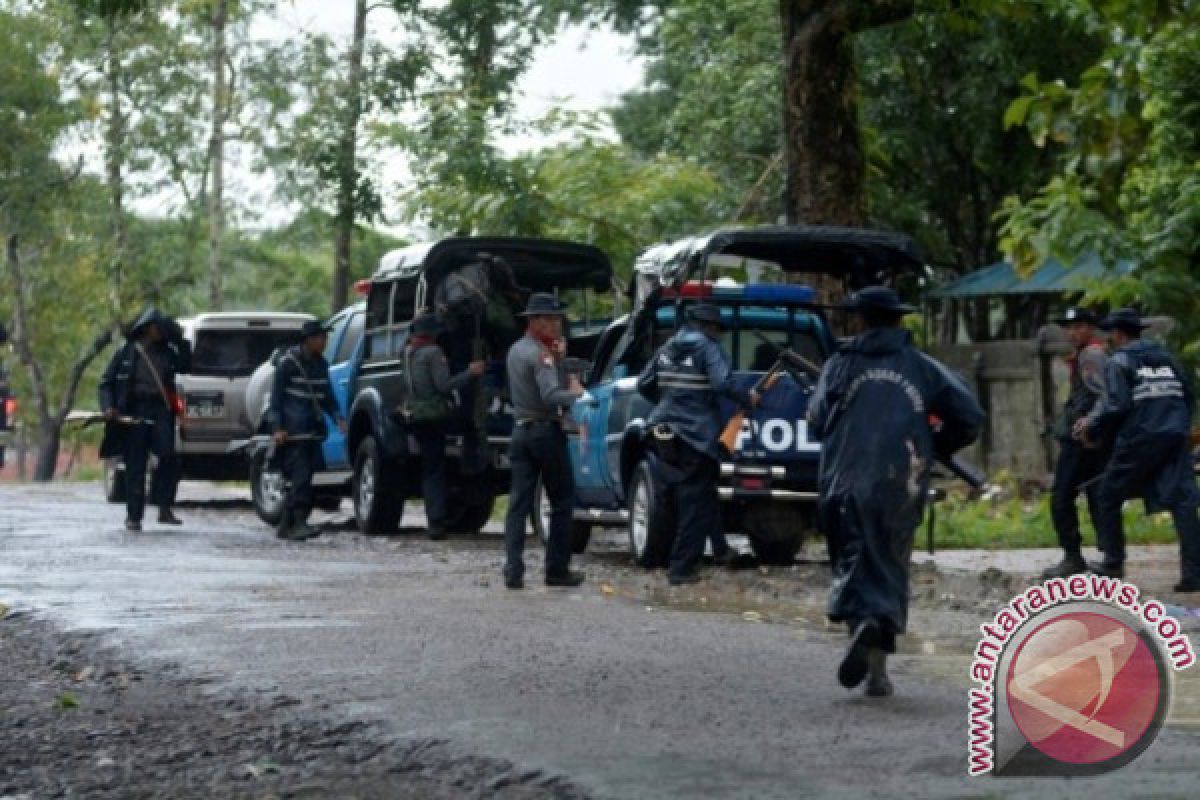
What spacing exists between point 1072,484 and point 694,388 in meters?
2.60

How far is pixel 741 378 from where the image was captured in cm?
1692

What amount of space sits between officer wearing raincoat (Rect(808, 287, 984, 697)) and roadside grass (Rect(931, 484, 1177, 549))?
919 cm

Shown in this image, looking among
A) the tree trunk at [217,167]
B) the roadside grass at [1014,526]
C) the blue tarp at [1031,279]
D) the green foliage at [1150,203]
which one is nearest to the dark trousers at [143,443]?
the roadside grass at [1014,526]

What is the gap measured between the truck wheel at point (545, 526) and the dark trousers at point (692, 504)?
104 inches

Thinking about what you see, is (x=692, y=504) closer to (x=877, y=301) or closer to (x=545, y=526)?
(x=545, y=526)

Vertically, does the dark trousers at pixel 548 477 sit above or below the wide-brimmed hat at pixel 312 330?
below

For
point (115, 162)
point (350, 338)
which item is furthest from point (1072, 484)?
point (115, 162)

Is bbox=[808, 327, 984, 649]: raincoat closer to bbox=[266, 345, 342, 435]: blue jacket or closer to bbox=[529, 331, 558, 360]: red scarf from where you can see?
bbox=[529, 331, 558, 360]: red scarf

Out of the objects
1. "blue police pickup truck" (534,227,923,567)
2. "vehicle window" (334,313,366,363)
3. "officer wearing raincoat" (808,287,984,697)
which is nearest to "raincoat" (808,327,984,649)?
"officer wearing raincoat" (808,287,984,697)

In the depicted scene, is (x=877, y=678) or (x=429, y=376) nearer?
(x=877, y=678)

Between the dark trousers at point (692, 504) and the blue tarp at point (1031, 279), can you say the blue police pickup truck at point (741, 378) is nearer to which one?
the dark trousers at point (692, 504)

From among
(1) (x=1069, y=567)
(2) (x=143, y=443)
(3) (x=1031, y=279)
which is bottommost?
(1) (x=1069, y=567)

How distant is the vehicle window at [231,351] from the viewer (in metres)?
27.2

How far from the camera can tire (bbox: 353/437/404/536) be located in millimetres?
21828
